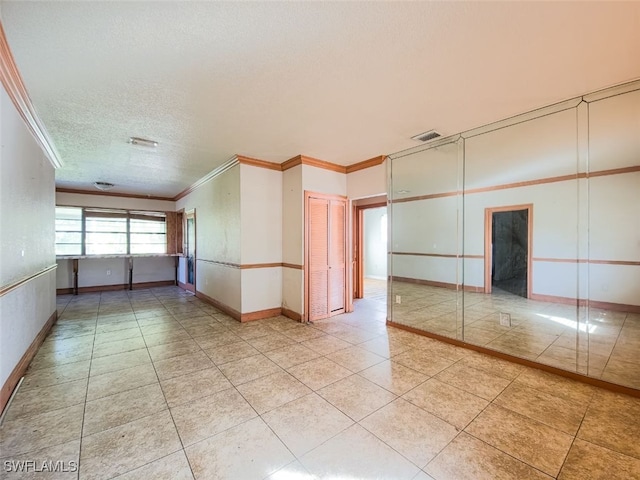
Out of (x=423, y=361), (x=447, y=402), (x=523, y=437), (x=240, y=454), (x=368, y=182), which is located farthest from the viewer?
(x=368, y=182)

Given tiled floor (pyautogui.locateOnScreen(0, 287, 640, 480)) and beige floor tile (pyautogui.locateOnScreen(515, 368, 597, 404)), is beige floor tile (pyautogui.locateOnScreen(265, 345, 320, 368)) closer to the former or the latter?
tiled floor (pyautogui.locateOnScreen(0, 287, 640, 480))

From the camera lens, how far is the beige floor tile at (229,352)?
313cm

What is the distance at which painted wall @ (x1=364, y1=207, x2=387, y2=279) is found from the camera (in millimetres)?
8656

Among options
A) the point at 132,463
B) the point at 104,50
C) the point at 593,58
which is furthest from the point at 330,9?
the point at 132,463

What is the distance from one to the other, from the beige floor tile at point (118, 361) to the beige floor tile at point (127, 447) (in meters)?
1.18

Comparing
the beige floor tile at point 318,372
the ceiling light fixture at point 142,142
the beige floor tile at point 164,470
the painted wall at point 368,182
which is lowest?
the beige floor tile at point 318,372

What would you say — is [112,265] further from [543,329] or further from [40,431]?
[543,329]

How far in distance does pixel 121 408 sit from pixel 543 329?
4.27 m

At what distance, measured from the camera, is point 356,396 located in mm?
2369

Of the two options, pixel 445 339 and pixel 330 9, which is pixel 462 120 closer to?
pixel 330 9

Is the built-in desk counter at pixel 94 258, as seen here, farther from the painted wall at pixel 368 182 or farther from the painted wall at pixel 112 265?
the painted wall at pixel 368 182

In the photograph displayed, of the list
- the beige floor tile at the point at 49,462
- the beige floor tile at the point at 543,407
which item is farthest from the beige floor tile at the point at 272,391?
the beige floor tile at the point at 543,407

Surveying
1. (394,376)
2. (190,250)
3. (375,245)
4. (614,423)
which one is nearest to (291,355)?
(394,376)

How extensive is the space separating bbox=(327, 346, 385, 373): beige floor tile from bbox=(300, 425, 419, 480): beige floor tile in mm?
1013
